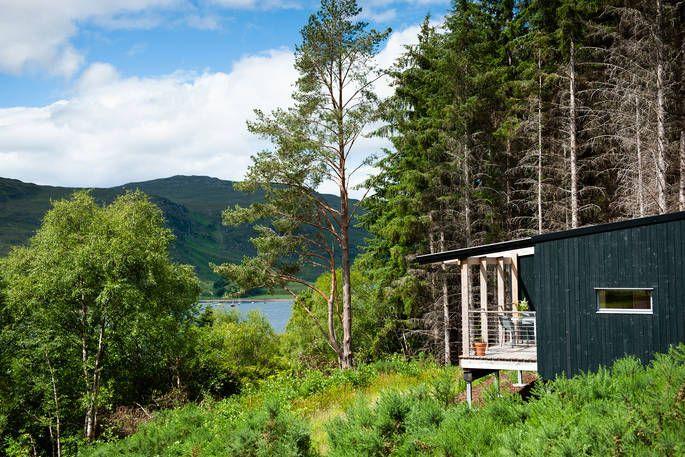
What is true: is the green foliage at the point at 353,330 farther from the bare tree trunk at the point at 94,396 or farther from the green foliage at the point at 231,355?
the bare tree trunk at the point at 94,396

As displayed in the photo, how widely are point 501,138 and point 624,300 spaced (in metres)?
14.3

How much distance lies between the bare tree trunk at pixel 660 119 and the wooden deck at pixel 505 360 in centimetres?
658

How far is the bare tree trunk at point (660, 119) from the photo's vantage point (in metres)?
Answer: 15.7

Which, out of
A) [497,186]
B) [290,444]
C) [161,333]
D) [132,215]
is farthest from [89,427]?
[497,186]

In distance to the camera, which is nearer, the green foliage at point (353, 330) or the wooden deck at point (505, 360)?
the wooden deck at point (505, 360)

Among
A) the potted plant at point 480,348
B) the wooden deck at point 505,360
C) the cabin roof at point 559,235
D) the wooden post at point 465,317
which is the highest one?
the cabin roof at point 559,235

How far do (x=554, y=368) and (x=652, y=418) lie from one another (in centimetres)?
585

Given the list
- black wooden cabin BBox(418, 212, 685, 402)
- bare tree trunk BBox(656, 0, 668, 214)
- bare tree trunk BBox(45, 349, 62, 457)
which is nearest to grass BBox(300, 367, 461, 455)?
black wooden cabin BBox(418, 212, 685, 402)

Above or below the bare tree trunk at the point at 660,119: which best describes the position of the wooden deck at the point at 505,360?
below

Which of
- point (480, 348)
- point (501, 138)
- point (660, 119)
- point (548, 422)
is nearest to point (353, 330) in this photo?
point (501, 138)

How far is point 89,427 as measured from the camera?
2061cm

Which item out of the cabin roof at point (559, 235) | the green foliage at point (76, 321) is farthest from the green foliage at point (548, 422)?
the green foliage at point (76, 321)

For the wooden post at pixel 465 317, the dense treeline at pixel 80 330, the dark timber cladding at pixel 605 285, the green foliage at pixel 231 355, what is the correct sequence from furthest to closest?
1. the green foliage at pixel 231 355
2. the dense treeline at pixel 80 330
3. the wooden post at pixel 465 317
4. the dark timber cladding at pixel 605 285

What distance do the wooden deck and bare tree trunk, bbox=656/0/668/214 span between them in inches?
259
